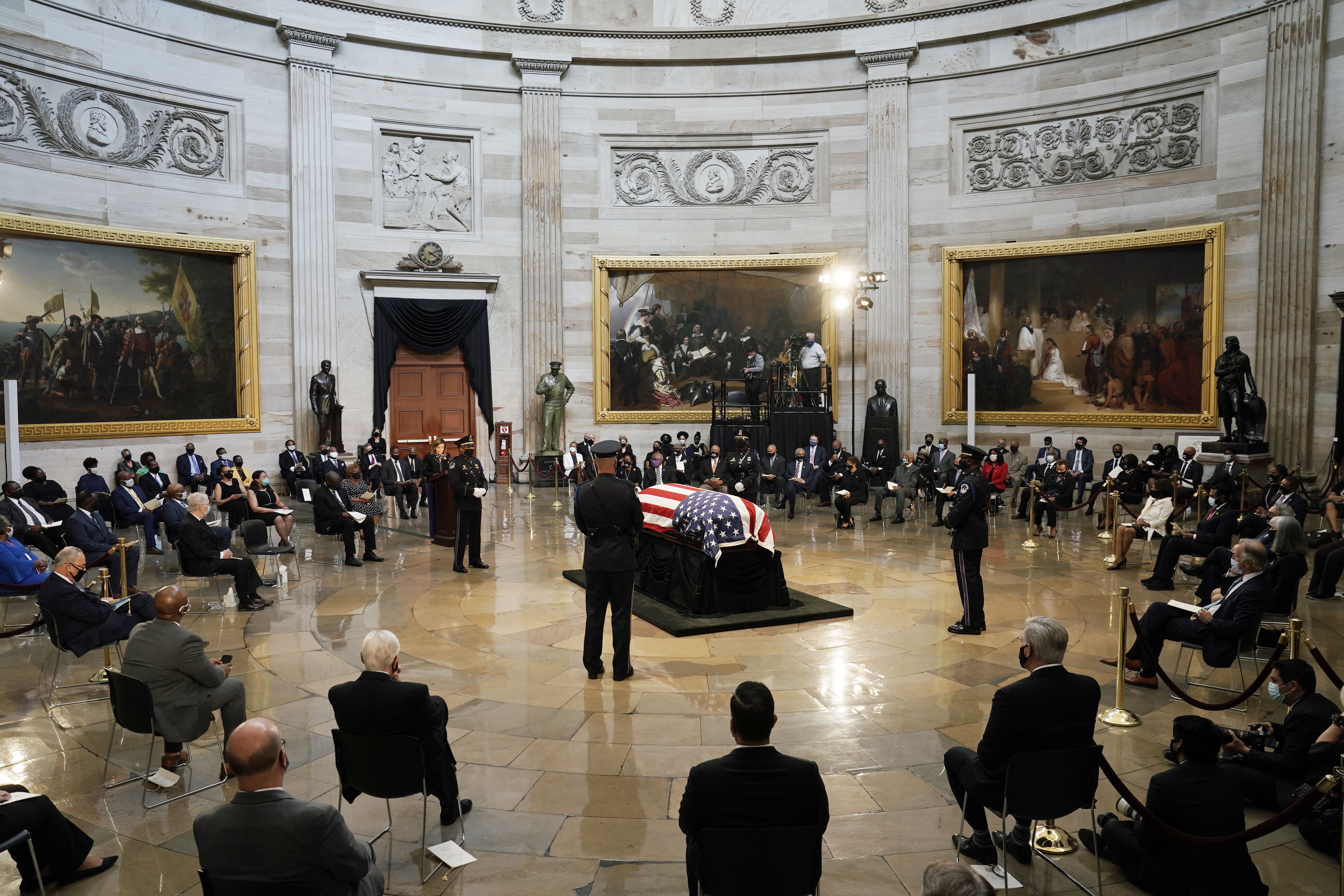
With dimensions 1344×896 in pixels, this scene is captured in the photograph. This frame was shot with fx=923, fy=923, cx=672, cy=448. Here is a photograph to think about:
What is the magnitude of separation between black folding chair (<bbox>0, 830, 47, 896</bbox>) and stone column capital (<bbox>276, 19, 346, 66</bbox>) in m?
18.0

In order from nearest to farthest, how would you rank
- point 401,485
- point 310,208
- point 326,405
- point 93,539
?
1. point 93,539
2. point 401,485
3. point 326,405
4. point 310,208

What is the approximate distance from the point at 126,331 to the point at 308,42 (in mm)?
6848

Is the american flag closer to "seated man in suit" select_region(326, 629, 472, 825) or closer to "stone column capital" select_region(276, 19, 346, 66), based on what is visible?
"seated man in suit" select_region(326, 629, 472, 825)

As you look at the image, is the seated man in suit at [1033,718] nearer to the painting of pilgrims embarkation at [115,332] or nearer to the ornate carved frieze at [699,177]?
the painting of pilgrims embarkation at [115,332]

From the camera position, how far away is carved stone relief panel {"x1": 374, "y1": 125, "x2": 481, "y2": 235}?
19781 mm

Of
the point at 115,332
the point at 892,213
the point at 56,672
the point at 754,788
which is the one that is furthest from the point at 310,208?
the point at 754,788

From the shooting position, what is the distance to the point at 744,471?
50.0 feet

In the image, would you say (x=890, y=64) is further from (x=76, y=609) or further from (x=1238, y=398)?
(x=76, y=609)

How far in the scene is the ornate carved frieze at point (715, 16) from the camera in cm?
2066

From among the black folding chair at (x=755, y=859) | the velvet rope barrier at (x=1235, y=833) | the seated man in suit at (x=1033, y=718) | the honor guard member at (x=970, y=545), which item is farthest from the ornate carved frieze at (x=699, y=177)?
the black folding chair at (x=755, y=859)

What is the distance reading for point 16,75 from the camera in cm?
1527

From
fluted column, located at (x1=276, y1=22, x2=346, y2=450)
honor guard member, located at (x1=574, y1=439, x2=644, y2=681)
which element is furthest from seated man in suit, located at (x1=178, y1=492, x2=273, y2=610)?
fluted column, located at (x1=276, y1=22, x2=346, y2=450)

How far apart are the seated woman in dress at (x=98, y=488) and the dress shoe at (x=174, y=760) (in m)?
8.38

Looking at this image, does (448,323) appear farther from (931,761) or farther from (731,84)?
(931,761)
